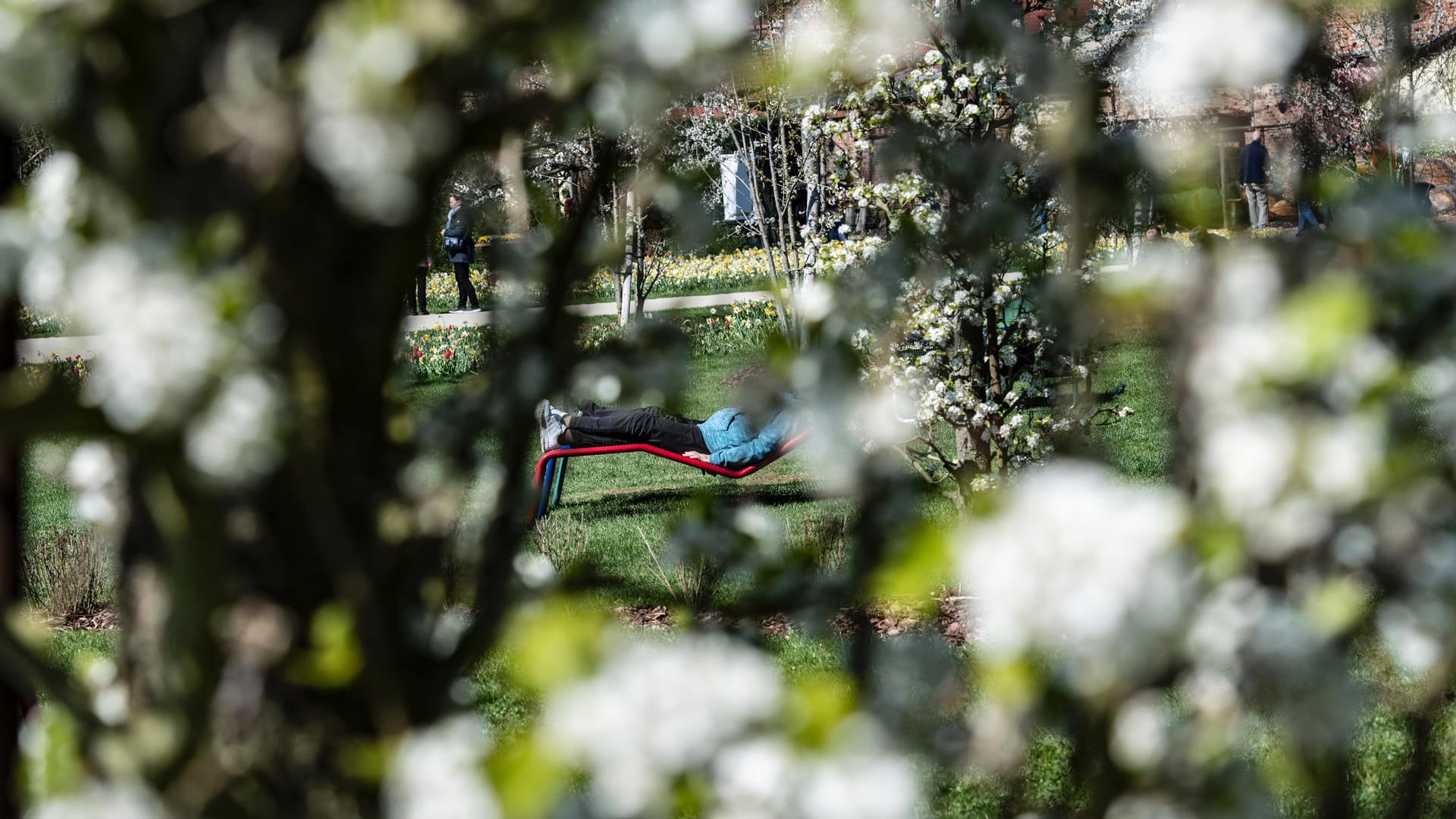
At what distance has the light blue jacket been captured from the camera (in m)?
6.22

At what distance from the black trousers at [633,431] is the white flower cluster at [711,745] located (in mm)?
5704

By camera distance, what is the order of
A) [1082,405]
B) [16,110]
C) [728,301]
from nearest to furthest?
[16,110] < [1082,405] < [728,301]

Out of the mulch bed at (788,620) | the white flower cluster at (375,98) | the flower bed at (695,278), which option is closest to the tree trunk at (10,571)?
the white flower cluster at (375,98)

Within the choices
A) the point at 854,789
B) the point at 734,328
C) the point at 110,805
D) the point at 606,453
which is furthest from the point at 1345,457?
the point at 734,328

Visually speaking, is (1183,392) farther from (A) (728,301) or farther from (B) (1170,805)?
(A) (728,301)

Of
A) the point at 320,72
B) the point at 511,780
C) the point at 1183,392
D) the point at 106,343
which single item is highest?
the point at 320,72

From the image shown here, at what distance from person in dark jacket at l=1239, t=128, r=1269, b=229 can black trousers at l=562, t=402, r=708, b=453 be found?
3.27 m

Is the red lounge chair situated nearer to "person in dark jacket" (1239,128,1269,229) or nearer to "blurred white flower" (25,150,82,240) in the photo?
"person in dark jacket" (1239,128,1269,229)

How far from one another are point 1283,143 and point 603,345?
273cm

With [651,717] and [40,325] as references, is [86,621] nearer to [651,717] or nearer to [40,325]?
[651,717]


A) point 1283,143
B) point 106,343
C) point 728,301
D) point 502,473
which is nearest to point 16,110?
point 106,343

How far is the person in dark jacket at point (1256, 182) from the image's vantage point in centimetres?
209

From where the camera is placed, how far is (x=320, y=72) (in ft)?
2.20

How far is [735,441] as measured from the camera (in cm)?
648
